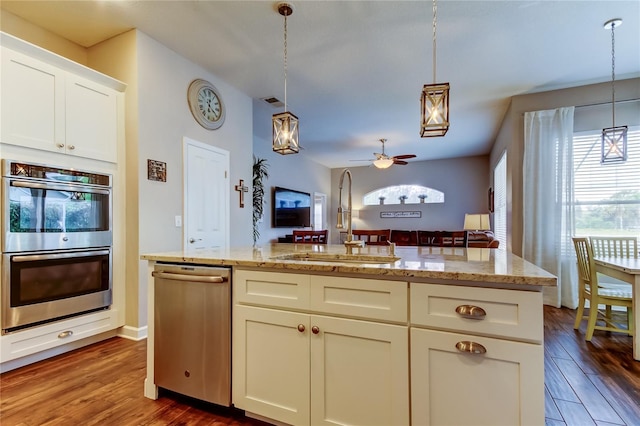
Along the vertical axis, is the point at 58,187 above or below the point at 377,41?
below

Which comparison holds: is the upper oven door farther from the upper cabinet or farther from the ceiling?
the ceiling

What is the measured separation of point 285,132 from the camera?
2.13m

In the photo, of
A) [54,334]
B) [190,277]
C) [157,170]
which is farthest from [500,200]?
[54,334]

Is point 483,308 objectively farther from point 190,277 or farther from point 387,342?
point 190,277

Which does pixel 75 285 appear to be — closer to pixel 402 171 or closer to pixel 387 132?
pixel 387 132

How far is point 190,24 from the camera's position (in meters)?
2.73

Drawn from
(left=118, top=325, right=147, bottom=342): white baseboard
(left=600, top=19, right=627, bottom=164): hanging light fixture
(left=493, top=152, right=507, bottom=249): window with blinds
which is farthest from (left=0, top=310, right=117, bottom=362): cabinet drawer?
(left=493, top=152, right=507, bottom=249): window with blinds

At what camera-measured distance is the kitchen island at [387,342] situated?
1142 mm

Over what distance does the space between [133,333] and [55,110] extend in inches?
76.0

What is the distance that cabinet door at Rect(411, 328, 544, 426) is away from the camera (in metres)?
1.11

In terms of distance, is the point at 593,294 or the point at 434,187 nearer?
the point at 593,294

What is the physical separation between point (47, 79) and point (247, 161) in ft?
Answer: 7.03

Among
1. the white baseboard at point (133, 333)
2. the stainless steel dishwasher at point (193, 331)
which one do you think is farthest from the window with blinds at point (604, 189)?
the white baseboard at point (133, 333)

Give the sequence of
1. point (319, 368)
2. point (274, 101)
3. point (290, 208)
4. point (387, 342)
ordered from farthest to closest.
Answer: point (290, 208) → point (274, 101) → point (319, 368) → point (387, 342)
